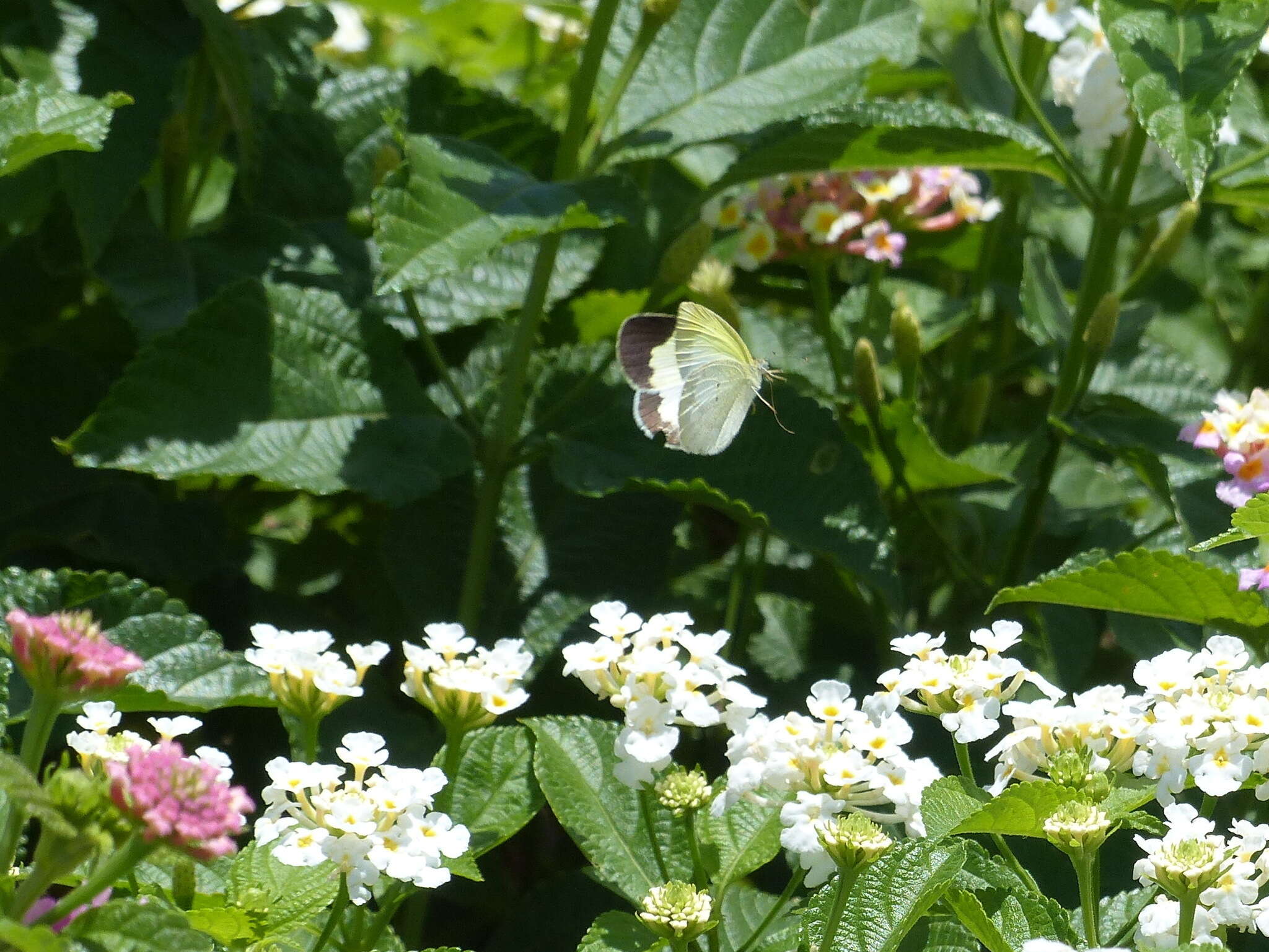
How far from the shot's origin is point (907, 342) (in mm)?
1459

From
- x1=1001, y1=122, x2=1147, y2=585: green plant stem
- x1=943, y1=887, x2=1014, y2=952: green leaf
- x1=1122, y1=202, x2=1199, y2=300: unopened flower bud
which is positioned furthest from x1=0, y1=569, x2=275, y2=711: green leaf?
x1=1122, y1=202, x2=1199, y2=300: unopened flower bud

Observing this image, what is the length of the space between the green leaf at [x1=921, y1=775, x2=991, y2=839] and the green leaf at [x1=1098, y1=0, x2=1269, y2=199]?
492 mm

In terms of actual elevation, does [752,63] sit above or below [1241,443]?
above

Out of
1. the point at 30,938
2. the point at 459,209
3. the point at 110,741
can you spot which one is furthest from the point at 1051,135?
the point at 30,938

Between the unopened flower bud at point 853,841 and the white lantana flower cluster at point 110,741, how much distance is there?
328mm

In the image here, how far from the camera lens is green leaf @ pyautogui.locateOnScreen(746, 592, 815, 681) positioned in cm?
153

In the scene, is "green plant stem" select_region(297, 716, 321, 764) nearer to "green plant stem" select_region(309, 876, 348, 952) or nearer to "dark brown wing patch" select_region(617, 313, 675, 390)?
"green plant stem" select_region(309, 876, 348, 952)

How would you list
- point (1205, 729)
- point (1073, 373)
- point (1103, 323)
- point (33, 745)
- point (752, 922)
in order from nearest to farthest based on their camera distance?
point (33, 745) < point (1205, 729) < point (752, 922) < point (1103, 323) < point (1073, 373)

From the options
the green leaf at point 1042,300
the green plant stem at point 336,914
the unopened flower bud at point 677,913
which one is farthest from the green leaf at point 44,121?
the green leaf at point 1042,300

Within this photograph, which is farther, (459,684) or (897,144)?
(897,144)

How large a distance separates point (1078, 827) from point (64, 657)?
1.76 ft

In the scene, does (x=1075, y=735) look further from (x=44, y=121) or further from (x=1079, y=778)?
(x=44, y=121)

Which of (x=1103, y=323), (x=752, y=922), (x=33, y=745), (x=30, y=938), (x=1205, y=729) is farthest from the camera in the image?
(x=1103, y=323)

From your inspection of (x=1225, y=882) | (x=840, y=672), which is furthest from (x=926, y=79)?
(x=1225, y=882)
